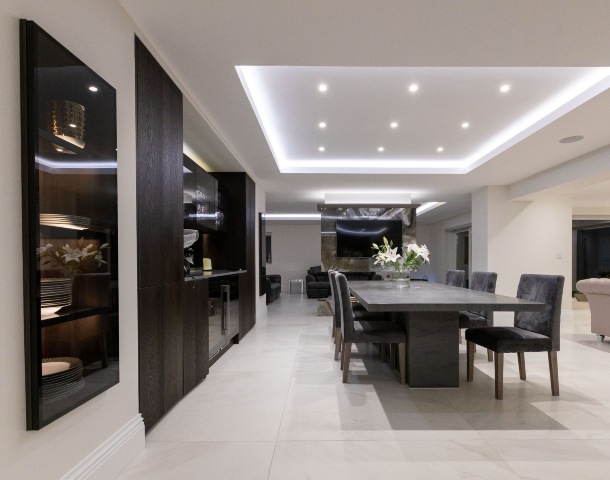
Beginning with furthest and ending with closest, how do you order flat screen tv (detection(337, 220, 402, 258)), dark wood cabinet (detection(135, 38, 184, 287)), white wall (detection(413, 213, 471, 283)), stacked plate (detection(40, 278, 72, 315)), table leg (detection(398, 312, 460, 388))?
white wall (detection(413, 213, 471, 283)), flat screen tv (detection(337, 220, 402, 258)), table leg (detection(398, 312, 460, 388)), dark wood cabinet (detection(135, 38, 184, 287)), stacked plate (detection(40, 278, 72, 315))

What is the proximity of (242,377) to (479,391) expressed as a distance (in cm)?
198

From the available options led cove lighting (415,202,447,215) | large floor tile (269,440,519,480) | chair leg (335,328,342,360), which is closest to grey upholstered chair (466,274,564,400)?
large floor tile (269,440,519,480)

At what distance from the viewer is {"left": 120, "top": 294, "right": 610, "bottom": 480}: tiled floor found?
6.20ft

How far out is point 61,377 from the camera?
143cm

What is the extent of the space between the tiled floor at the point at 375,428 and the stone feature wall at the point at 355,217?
5.54 meters

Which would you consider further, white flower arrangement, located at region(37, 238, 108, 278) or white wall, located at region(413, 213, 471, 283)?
white wall, located at region(413, 213, 471, 283)

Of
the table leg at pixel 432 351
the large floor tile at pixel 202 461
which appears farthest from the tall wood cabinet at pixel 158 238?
the table leg at pixel 432 351

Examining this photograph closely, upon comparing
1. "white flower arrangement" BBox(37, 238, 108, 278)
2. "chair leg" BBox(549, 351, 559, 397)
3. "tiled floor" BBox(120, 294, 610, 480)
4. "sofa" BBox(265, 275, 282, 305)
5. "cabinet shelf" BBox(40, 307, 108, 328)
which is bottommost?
"sofa" BBox(265, 275, 282, 305)

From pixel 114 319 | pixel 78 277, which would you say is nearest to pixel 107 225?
pixel 78 277

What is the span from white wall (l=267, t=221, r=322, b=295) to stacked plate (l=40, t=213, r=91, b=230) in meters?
11.6

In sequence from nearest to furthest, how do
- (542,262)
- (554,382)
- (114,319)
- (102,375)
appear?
(102,375), (114,319), (554,382), (542,262)

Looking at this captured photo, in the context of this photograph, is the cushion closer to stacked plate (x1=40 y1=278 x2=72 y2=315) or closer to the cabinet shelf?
the cabinet shelf

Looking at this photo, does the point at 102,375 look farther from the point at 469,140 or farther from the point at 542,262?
the point at 542,262

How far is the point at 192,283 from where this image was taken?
3041mm
